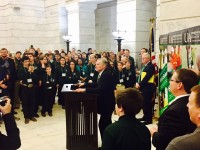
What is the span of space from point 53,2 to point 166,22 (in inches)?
416

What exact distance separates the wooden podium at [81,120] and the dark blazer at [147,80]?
6.22 ft

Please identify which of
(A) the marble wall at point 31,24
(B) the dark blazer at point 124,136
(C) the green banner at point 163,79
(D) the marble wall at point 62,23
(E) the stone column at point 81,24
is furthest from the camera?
(A) the marble wall at point 31,24

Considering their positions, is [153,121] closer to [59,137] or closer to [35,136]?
[59,137]

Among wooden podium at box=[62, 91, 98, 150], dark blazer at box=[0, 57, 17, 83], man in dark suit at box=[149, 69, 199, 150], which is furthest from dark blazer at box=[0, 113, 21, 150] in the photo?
dark blazer at box=[0, 57, 17, 83]

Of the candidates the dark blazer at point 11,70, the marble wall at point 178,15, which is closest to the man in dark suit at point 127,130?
the marble wall at point 178,15

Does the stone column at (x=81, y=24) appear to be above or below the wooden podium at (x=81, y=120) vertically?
above

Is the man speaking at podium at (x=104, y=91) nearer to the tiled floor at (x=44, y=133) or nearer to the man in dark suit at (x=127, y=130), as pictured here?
the tiled floor at (x=44, y=133)

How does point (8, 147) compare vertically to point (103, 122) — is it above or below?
above

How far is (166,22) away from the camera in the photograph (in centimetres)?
447

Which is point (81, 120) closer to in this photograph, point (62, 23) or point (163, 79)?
point (163, 79)

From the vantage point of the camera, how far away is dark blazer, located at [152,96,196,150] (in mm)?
1944

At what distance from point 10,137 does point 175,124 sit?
1380mm

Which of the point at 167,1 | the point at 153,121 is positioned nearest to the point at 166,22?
the point at 167,1

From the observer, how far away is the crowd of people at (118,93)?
190 cm
